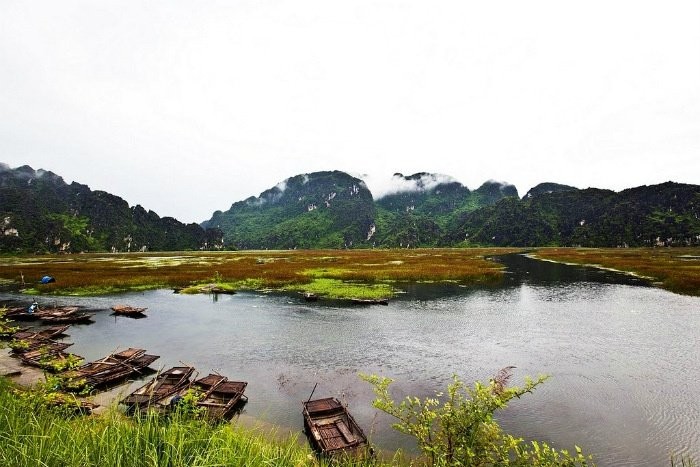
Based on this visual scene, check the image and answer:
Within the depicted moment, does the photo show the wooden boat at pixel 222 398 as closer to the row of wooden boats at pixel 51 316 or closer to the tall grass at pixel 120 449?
the tall grass at pixel 120 449

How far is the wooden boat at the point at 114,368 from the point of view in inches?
828

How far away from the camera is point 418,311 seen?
1652 inches

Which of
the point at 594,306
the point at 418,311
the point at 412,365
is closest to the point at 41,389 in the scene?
the point at 412,365

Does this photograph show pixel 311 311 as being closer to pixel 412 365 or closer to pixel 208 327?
pixel 208 327

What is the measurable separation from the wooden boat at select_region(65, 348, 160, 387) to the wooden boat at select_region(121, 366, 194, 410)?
276cm

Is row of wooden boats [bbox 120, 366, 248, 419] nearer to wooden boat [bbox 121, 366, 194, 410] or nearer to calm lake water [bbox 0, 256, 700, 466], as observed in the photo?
wooden boat [bbox 121, 366, 194, 410]

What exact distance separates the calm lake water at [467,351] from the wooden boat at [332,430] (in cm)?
108

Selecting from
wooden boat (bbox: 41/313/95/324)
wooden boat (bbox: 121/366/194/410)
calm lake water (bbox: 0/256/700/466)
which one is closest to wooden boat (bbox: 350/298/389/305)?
calm lake water (bbox: 0/256/700/466)

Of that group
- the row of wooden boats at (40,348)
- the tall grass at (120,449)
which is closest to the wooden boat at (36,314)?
the row of wooden boats at (40,348)

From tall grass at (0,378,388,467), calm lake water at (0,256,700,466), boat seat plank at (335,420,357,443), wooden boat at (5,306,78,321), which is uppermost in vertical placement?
tall grass at (0,378,388,467)

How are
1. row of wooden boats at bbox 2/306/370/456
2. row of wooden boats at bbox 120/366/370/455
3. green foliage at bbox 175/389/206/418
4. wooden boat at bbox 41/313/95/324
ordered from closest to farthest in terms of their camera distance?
green foliage at bbox 175/389/206/418, row of wooden boats at bbox 120/366/370/455, row of wooden boats at bbox 2/306/370/456, wooden boat at bbox 41/313/95/324

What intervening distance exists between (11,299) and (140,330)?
32.2 meters

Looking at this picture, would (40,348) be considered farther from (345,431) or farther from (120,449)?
(120,449)

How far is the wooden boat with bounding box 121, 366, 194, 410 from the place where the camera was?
17.8 metres
